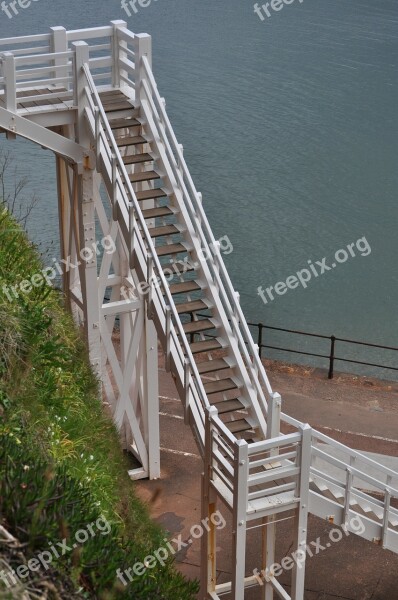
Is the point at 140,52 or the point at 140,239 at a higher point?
the point at 140,52

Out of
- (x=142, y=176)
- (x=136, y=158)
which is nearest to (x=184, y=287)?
(x=142, y=176)

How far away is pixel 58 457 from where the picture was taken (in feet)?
37.8

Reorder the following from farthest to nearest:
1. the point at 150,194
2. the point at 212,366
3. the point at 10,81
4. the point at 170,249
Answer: the point at 150,194
the point at 10,81
the point at 170,249
the point at 212,366

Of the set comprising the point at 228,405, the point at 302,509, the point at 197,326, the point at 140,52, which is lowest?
the point at 302,509

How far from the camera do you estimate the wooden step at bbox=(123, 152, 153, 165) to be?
16984mm

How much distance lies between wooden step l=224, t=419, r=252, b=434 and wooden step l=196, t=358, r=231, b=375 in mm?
Answer: 755

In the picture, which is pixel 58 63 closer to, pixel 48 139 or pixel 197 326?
pixel 48 139

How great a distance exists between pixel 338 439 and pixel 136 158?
23.4 feet

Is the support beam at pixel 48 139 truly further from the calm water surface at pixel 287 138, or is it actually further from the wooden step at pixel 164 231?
the calm water surface at pixel 287 138

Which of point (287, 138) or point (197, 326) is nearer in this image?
point (197, 326)

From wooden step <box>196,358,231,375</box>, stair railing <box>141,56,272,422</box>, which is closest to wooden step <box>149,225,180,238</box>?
stair railing <box>141,56,272,422</box>

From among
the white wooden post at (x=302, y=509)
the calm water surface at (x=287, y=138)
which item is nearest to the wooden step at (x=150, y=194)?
the white wooden post at (x=302, y=509)

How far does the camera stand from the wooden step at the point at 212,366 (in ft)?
51.3

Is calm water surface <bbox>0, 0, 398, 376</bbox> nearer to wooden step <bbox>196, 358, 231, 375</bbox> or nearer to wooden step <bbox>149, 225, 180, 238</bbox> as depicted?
wooden step <bbox>149, 225, 180, 238</bbox>
